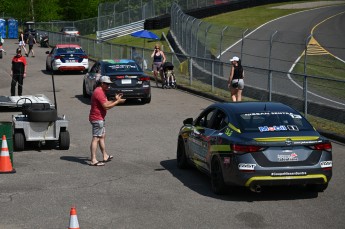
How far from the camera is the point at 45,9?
98.9 metres

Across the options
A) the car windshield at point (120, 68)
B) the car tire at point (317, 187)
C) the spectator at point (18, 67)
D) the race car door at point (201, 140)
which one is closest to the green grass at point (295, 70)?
the car windshield at point (120, 68)

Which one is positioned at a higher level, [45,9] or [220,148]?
[45,9]

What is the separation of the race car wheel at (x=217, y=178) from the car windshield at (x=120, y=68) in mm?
14361

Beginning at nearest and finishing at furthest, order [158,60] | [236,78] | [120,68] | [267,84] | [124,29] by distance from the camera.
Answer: [236,78]
[267,84]
[120,68]
[158,60]
[124,29]

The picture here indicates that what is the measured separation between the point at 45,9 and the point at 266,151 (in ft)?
295

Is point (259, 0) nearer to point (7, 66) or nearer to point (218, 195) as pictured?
point (7, 66)

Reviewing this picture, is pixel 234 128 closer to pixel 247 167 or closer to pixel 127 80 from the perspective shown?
pixel 247 167

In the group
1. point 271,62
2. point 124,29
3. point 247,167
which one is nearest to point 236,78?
point 247,167

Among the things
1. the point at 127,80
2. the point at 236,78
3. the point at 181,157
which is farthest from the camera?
the point at 127,80

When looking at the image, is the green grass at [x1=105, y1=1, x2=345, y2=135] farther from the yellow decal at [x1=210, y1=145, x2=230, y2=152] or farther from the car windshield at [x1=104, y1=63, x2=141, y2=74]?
the yellow decal at [x1=210, y1=145, x2=230, y2=152]

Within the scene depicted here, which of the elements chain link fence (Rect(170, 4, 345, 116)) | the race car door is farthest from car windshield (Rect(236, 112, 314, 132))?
chain link fence (Rect(170, 4, 345, 116))

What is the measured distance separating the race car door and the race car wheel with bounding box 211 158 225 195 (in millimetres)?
468

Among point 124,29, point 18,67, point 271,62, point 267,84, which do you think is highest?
point 124,29

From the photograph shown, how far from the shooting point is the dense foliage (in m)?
99.2
